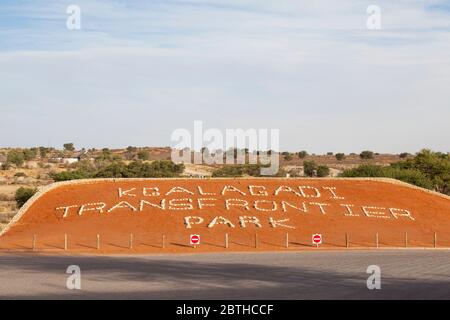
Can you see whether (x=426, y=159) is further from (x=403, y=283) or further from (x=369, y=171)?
(x=403, y=283)

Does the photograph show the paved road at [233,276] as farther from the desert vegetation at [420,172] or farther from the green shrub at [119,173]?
the green shrub at [119,173]

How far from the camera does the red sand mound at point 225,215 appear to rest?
4675 cm

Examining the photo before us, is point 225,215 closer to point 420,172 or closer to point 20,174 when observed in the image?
point 420,172

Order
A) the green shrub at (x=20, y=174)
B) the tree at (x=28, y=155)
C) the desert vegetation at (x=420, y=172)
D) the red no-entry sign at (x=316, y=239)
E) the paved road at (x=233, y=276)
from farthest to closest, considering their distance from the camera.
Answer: the tree at (x=28, y=155)
the green shrub at (x=20, y=174)
the desert vegetation at (x=420, y=172)
the red no-entry sign at (x=316, y=239)
the paved road at (x=233, y=276)

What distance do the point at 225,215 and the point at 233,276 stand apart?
2516 centimetres

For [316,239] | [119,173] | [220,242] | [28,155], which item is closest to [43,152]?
[28,155]

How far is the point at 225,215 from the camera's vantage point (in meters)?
53.8

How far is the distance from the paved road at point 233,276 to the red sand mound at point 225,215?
261 inches

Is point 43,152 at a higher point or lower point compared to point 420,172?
lower

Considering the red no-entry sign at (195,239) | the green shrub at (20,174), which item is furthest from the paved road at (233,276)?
the green shrub at (20,174)
